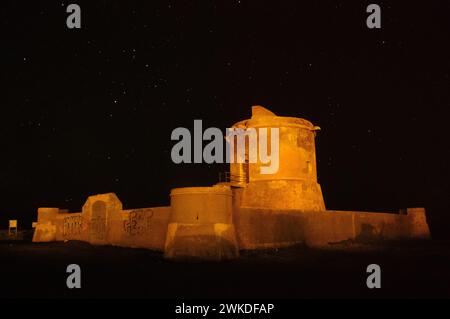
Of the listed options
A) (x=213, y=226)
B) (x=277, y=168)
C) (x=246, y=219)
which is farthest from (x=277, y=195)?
(x=213, y=226)

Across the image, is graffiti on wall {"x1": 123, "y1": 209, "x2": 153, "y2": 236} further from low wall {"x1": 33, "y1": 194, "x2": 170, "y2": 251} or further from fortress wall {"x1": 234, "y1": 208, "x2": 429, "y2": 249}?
fortress wall {"x1": 234, "y1": 208, "x2": 429, "y2": 249}

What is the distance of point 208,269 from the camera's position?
1404cm

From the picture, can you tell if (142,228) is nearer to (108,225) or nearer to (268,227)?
(108,225)

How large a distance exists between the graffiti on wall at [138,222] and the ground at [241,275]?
1.39 metres

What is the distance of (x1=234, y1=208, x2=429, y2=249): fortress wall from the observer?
1911 centimetres

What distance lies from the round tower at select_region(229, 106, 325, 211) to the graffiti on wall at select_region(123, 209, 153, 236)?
6925 mm

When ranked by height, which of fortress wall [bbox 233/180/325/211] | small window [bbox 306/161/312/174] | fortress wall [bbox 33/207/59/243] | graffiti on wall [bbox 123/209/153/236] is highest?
small window [bbox 306/161/312/174]

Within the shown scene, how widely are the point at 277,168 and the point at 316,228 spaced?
523 centimetres

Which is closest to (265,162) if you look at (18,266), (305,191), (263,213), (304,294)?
(305,191)

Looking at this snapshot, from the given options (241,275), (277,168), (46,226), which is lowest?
(46,226)

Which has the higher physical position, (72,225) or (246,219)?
(246,219)

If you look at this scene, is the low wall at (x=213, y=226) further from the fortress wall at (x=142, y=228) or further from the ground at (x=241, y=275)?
the ground at (x=241, y=275)

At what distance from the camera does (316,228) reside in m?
21.9

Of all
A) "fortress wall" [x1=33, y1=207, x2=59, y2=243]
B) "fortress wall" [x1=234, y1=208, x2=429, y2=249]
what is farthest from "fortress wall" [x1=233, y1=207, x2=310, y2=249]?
"fortress wall" [x1=33, y1=207, x2=59, y2=243]
